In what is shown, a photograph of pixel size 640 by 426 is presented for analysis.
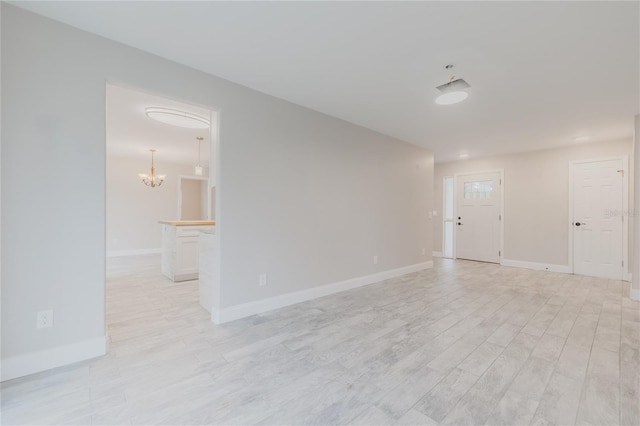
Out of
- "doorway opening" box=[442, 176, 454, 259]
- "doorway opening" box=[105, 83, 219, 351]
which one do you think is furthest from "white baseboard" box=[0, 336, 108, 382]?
"doorway opening" box=[442, 176, 454, 259]

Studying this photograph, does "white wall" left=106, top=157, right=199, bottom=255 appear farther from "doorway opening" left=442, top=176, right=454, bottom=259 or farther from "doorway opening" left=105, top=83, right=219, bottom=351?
"doorway opening" left=442, top=176, right=454, bottom=259

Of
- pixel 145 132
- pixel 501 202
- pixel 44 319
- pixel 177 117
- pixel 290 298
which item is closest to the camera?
pixel 44 319

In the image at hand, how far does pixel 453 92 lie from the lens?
8.64ft

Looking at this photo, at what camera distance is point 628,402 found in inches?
63.5

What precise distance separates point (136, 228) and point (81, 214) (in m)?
6.20

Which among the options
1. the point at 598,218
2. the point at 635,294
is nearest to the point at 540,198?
the point at 598,218

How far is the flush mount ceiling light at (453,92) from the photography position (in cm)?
263

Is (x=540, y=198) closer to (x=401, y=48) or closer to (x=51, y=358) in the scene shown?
(x=401, y=48)

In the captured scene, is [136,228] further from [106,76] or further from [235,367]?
[235,367]

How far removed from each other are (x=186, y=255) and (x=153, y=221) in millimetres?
4073

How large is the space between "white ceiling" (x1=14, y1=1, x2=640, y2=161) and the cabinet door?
110 inches

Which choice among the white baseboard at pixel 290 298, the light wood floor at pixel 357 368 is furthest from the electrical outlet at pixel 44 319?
the white baseboard at pixel 290 298

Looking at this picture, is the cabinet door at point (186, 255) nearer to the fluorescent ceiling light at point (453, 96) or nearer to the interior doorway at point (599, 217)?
the fluorescent ceiling light at point (453, 96)

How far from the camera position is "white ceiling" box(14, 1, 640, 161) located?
6.03ft
